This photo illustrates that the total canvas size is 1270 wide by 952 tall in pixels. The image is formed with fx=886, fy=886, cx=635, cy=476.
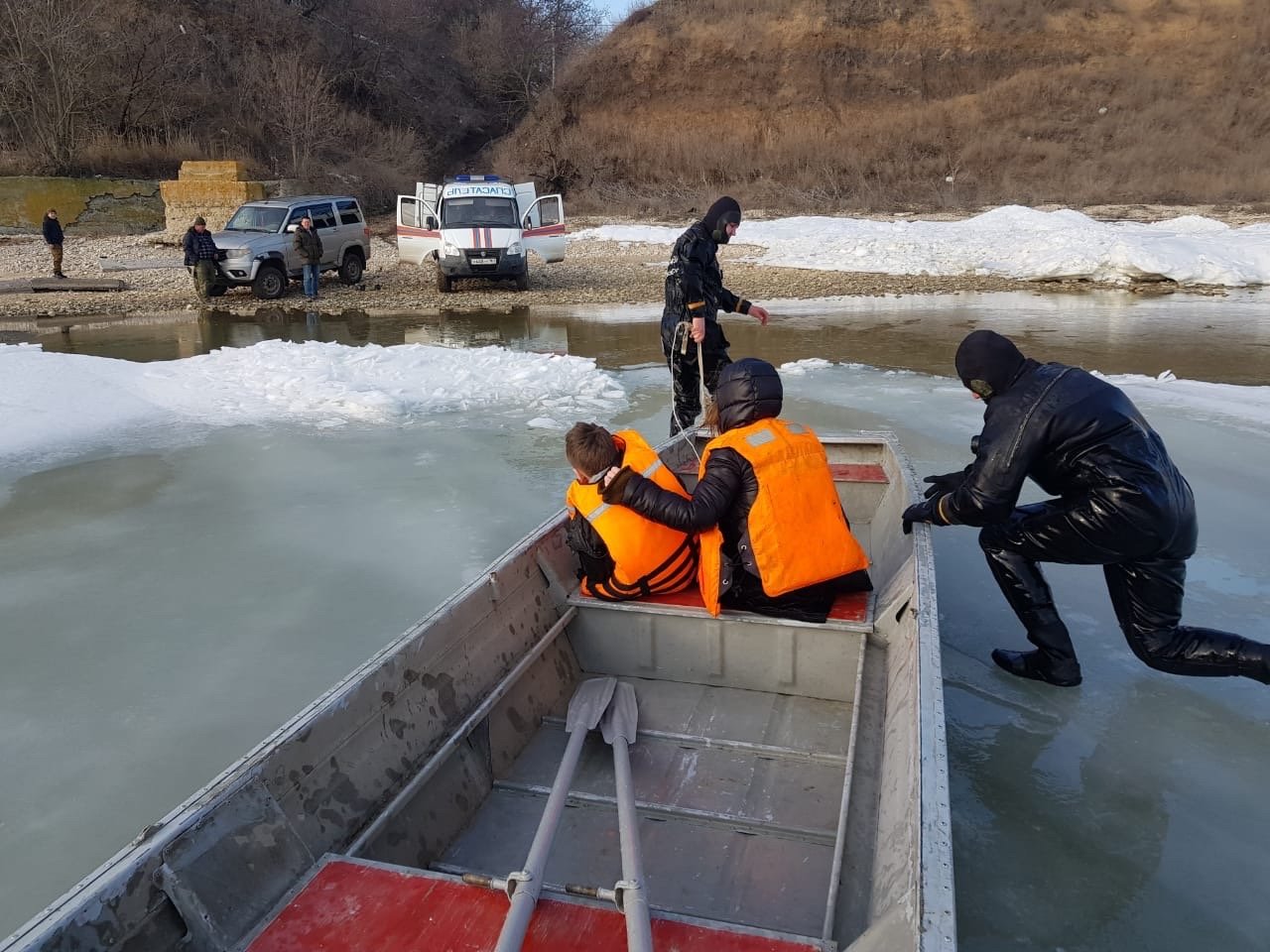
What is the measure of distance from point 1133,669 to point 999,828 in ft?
4.21

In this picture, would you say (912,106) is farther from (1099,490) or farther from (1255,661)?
(1255,661)

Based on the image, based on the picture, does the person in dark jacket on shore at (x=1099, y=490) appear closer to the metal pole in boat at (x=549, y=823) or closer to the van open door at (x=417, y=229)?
the metal pole in boat at (x=549, y=823)

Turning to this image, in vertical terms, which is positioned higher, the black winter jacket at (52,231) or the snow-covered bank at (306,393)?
the black winter jacket at (52,231)

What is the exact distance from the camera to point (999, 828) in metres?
2.73

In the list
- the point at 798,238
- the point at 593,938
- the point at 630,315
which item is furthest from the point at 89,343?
the point at 798,238

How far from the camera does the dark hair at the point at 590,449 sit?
3127 millimetres

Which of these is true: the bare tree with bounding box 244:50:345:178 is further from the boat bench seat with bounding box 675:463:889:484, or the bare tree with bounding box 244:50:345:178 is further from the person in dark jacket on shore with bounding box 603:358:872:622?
the person in dark jacket on shore with bounding box 603:358:872:622

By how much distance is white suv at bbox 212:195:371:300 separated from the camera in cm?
1495

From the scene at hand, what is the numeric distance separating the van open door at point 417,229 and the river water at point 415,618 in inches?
369

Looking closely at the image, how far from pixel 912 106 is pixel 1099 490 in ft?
128

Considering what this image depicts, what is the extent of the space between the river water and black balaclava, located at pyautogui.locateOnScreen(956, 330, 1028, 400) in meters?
1.21

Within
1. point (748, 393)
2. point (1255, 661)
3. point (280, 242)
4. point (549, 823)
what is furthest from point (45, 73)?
point (1255, 661)

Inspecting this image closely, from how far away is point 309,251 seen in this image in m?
15.0

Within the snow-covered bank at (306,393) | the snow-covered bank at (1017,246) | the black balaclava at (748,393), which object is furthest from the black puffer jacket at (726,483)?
the snow-covered bank at (1017,246)
